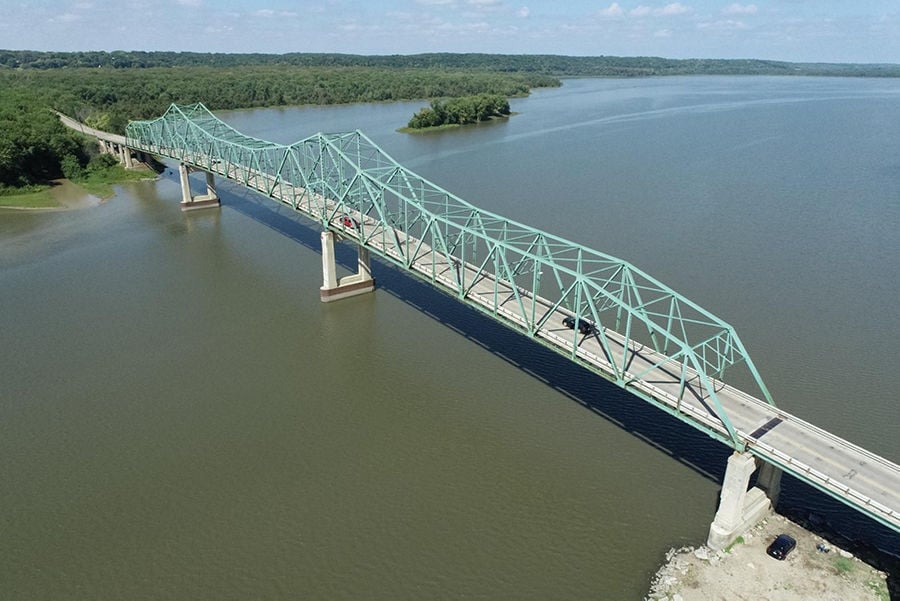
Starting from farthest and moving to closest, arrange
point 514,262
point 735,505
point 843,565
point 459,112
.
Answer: point 459,112 < point 514,262 < point 735,505 < point 843,565

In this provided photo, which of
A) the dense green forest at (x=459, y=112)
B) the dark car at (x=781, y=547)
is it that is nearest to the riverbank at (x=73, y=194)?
the dense green forest at (x=459, y=112)

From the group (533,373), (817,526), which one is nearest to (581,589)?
(817,526)

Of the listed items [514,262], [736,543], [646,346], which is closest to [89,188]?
[514,262]

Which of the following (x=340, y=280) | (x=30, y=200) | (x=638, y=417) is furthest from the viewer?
(x=30, y=200)

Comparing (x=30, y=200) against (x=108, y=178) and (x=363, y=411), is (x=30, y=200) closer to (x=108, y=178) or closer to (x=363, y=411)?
(x=108, y=178)

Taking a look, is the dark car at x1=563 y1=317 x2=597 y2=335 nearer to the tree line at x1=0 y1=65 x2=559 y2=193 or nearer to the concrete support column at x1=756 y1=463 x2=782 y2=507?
the concrete support column at x1=756 y1=463 x2=782 y2=507

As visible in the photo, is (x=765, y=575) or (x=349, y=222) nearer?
(x=765, y=575)

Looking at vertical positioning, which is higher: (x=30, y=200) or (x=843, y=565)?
(x=30, y=200)

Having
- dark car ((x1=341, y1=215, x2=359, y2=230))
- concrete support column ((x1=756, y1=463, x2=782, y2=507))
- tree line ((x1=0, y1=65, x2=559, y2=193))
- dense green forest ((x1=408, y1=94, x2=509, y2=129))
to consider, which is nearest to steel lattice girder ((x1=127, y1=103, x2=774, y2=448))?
dark car ((x1=341, y1=215, x2=359, y2=230))
